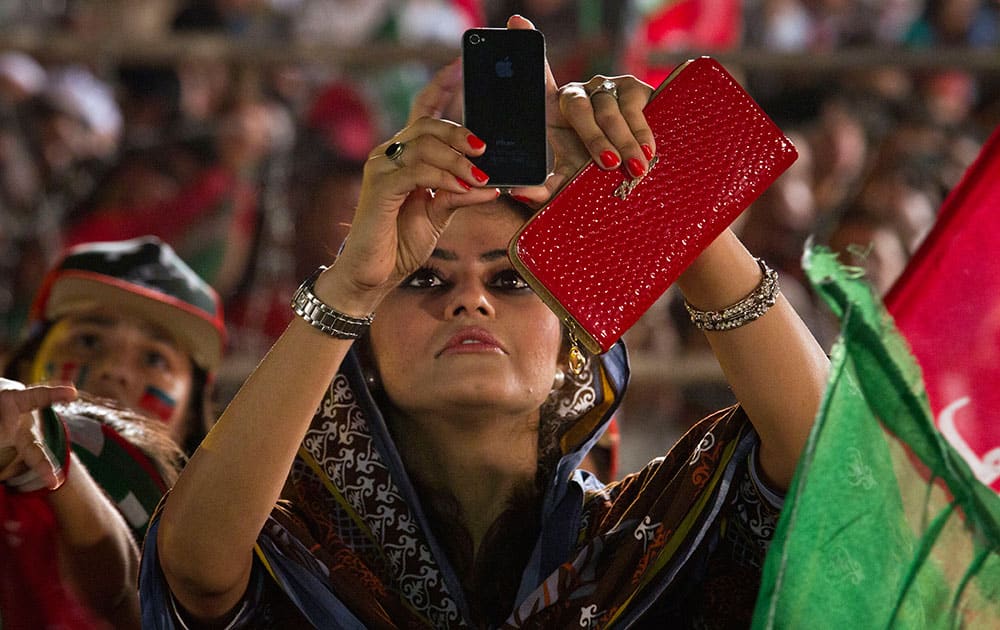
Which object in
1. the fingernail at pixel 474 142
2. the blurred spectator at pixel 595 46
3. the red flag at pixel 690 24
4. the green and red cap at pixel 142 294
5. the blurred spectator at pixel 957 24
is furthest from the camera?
the blurred spectator at pixel 957 24

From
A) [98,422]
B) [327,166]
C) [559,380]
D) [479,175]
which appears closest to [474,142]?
[479,175]

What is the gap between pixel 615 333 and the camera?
154 cm

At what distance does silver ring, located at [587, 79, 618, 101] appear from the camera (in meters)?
1.58

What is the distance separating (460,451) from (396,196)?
474mm

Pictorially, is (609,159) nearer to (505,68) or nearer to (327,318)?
(505,68)

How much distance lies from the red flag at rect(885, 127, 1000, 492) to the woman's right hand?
1.58 feet

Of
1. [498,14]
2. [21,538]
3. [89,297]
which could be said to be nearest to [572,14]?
[498,14]

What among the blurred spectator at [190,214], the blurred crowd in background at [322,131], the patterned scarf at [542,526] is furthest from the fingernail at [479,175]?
the blurred spectator at [190,214]

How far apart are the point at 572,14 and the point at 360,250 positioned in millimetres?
4466

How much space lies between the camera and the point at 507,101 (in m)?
1.55

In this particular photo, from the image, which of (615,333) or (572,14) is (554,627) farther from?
Answer: (572,14)

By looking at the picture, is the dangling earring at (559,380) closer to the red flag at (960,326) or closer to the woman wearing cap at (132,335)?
the red flag at (960,326)

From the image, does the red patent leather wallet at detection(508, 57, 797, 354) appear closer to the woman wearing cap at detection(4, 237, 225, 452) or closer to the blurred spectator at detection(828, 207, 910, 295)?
the woman wearing cap at detection(4, 237, 225, 452)

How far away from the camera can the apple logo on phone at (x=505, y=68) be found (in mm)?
1559
